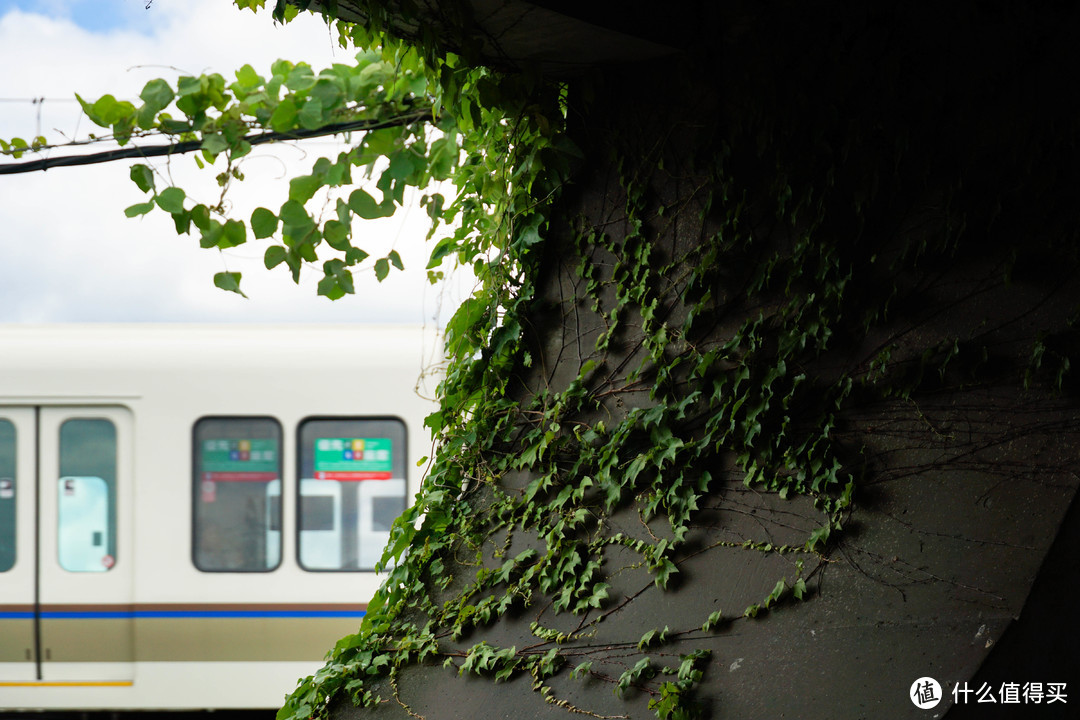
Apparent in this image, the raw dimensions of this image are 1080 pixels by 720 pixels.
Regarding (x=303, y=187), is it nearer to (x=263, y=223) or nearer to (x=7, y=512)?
(x=263, y=223)

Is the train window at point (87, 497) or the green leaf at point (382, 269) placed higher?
the green leaf at point (382, 269)

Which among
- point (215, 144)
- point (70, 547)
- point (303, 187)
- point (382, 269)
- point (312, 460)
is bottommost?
point (70, 547)

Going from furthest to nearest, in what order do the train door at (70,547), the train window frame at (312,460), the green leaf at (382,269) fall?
the train window frame at (312,460)
the train door at (70,547)
the green leaf at (382,269)

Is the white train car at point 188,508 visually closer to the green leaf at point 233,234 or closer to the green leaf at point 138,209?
the green leaf at point 233,234

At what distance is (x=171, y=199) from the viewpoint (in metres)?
2.91

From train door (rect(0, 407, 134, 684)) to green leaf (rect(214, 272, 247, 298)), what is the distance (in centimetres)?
351

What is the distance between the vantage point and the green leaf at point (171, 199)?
9.51 feet

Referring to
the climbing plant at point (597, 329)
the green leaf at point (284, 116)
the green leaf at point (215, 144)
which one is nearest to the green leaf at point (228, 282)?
the climbing plant at point (597, 329)

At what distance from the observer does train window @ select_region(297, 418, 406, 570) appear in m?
5.86

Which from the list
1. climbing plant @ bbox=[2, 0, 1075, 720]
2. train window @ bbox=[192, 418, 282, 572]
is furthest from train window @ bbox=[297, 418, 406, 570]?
climbing plant @ bbox=[2, 0, 1075, 720]

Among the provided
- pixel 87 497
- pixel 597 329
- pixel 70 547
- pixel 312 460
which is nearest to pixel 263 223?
pixel 597 329

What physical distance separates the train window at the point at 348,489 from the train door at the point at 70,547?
3.82 ft

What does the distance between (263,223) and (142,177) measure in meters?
0.39

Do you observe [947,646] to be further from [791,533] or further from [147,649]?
[147,649]
